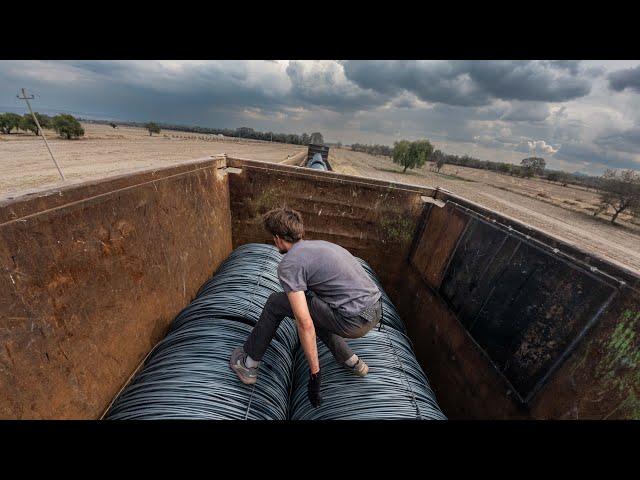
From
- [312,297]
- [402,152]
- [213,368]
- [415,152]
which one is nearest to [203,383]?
[213,368]

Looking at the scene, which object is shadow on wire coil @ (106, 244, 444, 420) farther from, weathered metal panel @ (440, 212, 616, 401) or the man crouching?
weathered metal panel @ (440, 212, 616, 401)

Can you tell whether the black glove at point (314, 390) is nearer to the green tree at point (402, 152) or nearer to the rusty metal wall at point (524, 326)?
the rusty metal wall at point (524, 326)

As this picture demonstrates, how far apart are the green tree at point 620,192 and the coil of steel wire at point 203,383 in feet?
155

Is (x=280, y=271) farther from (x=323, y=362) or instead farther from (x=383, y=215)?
(x=383, y=215)

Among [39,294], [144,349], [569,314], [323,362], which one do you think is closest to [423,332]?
[323,362]

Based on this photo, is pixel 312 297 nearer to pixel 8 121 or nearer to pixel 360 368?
pixel 360 368

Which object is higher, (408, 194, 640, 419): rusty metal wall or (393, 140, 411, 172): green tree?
(408, 194, 640, 419): rusty metal wall

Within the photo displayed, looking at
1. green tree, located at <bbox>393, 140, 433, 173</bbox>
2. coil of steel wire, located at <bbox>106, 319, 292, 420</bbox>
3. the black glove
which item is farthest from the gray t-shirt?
green tree, located at <bbox>393, 140, 433, 173</bbox>

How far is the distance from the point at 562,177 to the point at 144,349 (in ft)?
444

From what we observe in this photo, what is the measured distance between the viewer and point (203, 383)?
7.07 feet

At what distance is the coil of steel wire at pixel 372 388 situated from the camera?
2232mm

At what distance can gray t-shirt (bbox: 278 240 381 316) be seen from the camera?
2.09 m

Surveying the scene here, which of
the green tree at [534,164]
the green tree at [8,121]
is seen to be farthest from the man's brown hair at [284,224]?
the green tree at [534,164]

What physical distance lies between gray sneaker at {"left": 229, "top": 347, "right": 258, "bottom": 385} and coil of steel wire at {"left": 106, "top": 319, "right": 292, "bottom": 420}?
2.0 inches
